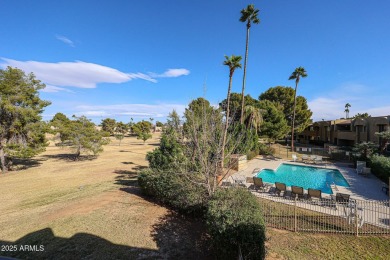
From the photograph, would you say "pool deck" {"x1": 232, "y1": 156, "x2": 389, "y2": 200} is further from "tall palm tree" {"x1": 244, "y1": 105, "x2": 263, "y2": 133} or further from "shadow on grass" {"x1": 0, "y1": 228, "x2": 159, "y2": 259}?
"shadow on grass" {"x1": 0, "y1": 228, "x2": 159, "y2": 259}

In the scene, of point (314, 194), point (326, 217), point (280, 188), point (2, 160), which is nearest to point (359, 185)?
point (314, 194)

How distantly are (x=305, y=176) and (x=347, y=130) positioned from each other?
81.2 ft

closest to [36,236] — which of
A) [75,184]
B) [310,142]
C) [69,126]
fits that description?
[75,184]

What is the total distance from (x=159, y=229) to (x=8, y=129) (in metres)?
19.6

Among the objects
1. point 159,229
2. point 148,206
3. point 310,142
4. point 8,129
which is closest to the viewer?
point 159,229

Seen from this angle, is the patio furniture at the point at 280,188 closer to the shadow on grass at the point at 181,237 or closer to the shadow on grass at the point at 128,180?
the shadow on grass at the point at 181,237

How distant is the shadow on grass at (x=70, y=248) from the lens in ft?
18.5

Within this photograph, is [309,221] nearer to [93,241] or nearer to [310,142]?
[93,241]

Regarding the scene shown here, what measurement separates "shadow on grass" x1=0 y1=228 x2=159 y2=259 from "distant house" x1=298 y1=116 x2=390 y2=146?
25.4 metres

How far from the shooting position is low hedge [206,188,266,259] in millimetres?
5086

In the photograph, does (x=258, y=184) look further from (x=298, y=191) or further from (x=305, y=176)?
(x=305, y=176)

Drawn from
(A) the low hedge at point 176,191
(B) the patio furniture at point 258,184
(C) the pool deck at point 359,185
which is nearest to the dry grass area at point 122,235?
(A) the low hedge at point 176,191

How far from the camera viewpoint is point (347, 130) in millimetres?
34625

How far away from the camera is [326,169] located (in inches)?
752
